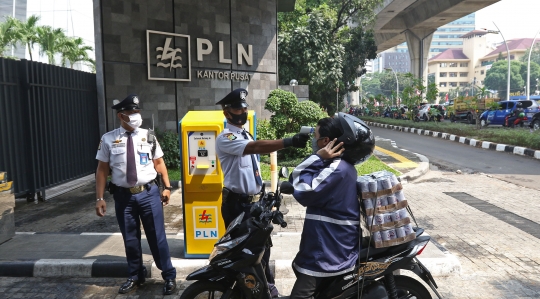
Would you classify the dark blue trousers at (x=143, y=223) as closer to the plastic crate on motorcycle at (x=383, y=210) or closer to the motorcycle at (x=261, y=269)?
the motorcycle at (x=261, y=269)

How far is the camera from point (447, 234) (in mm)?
5945

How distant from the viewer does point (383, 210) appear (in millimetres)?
2752

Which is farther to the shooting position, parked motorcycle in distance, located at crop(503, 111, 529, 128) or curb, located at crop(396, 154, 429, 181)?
parked motorcycle in distance, located at crop(503, 111, 529, 128)

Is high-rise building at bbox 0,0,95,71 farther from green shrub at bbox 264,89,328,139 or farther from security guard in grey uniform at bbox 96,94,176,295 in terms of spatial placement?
security guard in grey uniform at bbox 96,94,176,295

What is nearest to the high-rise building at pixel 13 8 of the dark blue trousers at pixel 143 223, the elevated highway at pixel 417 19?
the elevated highway at pixel 417 19

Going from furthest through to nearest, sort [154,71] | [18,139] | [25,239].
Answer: [154,71] < [18,139] < [25,239]

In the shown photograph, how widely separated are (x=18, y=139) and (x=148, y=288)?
4.96 metres

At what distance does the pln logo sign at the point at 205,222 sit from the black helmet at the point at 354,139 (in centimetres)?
238

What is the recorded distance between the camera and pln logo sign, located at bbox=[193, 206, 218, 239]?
15.7ft

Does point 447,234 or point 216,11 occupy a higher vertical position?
point 216,11

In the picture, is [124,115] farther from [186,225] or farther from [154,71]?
[154,71]

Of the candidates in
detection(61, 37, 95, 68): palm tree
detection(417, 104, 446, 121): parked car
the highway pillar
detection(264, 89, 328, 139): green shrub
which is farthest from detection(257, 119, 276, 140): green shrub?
the highway pillar

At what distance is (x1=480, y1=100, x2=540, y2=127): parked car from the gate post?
74.2 ft

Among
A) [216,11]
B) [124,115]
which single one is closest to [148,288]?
[124,115]
